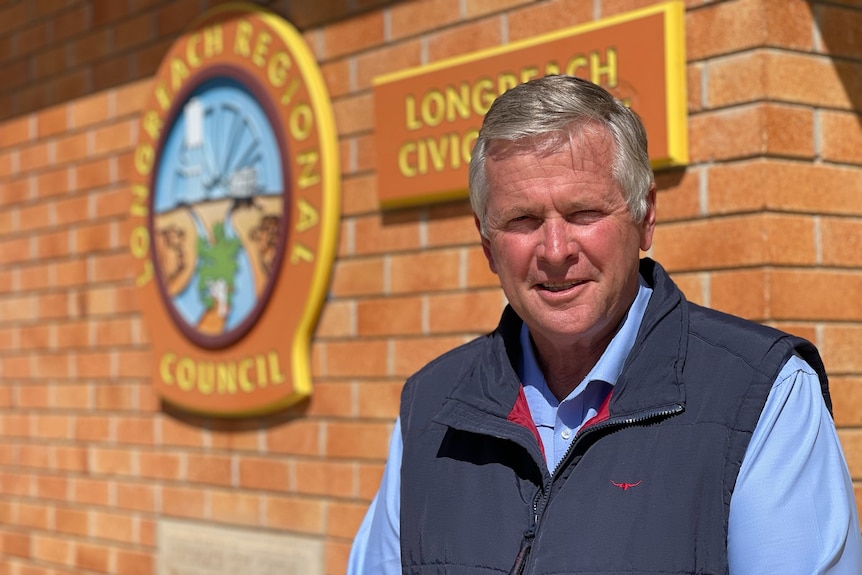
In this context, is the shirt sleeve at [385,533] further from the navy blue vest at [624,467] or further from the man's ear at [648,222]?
the man's ear at [648,222]

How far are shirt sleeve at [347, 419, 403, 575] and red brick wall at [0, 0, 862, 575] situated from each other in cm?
90

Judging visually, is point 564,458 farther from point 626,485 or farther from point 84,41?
point 84,41

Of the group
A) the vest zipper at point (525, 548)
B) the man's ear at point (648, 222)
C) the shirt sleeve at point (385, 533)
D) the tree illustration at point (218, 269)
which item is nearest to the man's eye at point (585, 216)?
the man's ear at point (648, 222)

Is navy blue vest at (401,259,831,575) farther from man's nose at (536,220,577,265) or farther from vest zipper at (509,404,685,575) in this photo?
man's nose at (536,220,577,265)

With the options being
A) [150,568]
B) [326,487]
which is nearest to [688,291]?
[326,487]

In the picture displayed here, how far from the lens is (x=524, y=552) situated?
1.83 m

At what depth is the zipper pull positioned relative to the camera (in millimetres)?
1827

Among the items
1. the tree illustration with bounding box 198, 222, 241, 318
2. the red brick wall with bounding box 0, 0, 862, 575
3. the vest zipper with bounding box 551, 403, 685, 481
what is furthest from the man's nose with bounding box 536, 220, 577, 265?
the tree illustration with bounding box 198, 222, 241, 318

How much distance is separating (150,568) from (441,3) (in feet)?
7.24

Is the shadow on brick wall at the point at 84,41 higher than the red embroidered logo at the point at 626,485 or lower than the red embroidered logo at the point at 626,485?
higher

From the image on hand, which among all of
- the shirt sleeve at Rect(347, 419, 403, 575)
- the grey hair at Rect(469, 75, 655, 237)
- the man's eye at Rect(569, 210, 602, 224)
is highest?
the grey hair at Rect(469, 75, 655, 237)

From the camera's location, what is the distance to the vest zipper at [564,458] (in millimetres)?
1790

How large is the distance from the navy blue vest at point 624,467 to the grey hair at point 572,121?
0.59 feet

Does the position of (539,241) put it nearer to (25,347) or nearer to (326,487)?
(326,487)
